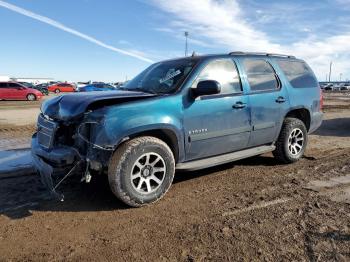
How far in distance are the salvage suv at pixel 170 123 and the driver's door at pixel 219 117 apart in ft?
0.05

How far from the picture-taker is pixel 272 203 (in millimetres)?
4680

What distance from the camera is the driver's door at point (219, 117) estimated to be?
5094 millimetres

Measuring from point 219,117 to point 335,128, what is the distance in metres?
8.00

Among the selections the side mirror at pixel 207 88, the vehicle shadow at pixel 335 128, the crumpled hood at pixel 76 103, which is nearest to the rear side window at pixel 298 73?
the side mirror at pixel 207 88

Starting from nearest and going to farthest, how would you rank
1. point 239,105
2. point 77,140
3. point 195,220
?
point 195,220 → point 77,140 → point 239,105

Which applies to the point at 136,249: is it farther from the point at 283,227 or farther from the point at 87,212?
the point at 283,227

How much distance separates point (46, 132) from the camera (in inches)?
191

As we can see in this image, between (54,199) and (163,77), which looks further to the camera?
(163,77)

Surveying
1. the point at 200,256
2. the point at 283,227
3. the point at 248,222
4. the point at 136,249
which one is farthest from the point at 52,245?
the point at 283,227

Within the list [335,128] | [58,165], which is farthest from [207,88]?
[335,128]

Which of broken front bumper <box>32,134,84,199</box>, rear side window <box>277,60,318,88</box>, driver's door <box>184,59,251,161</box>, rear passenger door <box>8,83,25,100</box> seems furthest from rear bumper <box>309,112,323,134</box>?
rear passenger door <box>8,83,25,100</box>

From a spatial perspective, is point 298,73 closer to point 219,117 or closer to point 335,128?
point 219,117

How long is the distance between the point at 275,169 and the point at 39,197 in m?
3.76

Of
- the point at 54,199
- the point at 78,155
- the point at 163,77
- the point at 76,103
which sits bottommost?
the point at 54,199
